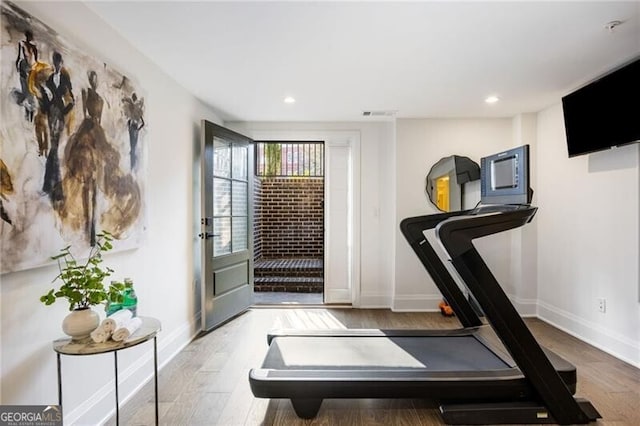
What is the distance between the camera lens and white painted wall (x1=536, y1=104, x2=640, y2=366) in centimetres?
255

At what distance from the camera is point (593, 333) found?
9.45ft

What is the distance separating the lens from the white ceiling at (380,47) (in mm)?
1779

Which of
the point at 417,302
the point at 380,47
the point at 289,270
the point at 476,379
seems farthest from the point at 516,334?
the point at 289,270

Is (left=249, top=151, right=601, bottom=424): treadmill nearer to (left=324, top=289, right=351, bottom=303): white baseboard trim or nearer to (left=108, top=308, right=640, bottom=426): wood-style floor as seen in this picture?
(left=108, top=308, right=640, bottom=426): wood-style floor

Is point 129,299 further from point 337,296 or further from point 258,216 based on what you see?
point 258,216

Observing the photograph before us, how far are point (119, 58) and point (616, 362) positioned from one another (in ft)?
13.3

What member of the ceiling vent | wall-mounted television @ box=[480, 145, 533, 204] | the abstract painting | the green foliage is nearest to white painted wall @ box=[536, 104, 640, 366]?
wall-mounted television @ box=[480, 145, 533, 204]

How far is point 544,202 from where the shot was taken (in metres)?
3.51

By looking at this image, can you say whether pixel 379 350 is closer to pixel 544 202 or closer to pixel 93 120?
pixel 93 120

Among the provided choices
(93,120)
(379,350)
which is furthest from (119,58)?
(379,350)

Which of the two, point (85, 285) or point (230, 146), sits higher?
point (230, 146)

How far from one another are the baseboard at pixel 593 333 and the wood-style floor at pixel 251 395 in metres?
0.07

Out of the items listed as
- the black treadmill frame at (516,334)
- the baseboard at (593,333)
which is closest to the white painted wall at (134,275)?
the black treadmill frame at (516,334)

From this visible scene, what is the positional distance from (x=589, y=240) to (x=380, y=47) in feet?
8.03
